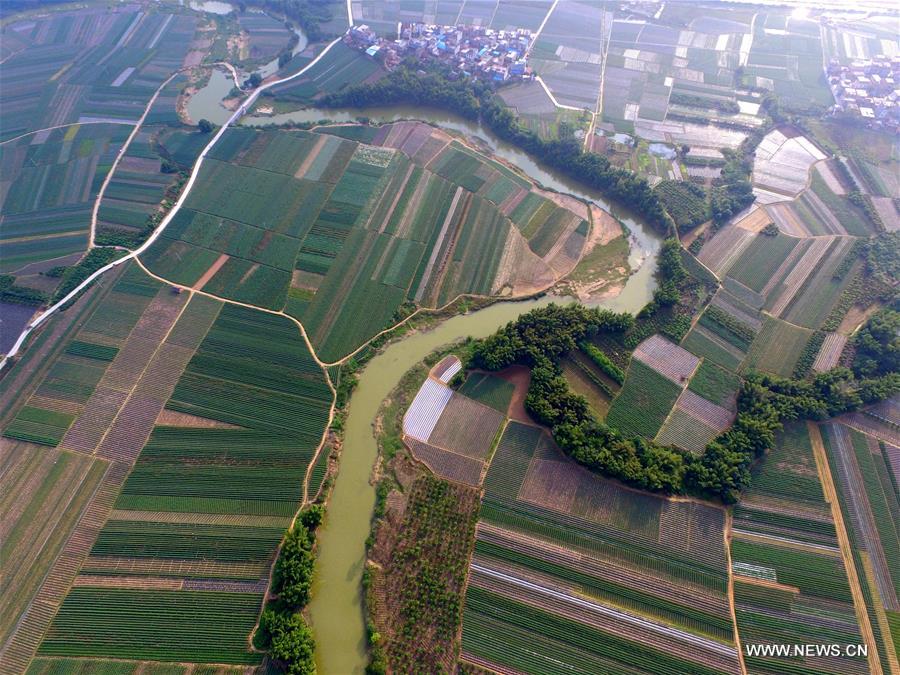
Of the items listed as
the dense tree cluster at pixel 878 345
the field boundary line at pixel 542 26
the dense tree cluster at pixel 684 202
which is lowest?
the dense tree cluster at pixel 878 345

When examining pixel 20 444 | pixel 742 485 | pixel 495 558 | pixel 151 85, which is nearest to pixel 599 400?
pixel 742 485

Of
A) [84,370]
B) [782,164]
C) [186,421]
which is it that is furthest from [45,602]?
[782,164]

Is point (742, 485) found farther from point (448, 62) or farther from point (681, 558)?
point (448, 62)

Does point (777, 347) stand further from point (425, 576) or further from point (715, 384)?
point (425, 576)

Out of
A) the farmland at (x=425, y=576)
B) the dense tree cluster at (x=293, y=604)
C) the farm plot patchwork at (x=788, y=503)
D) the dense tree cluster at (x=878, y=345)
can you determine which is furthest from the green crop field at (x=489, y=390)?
the dense tree cluster at (x=878, y=345)

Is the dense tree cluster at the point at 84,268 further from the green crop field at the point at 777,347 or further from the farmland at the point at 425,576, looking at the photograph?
the green crop field at the point at 777,347

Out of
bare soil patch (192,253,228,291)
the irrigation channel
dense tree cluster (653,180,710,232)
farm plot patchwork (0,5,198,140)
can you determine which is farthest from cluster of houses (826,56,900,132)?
farm plot patchwork (0,5,198,140)

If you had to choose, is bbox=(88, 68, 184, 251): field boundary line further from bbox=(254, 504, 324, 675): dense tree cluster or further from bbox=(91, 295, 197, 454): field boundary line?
bbox=(254, 504, 324, 675): dense tree cluster
